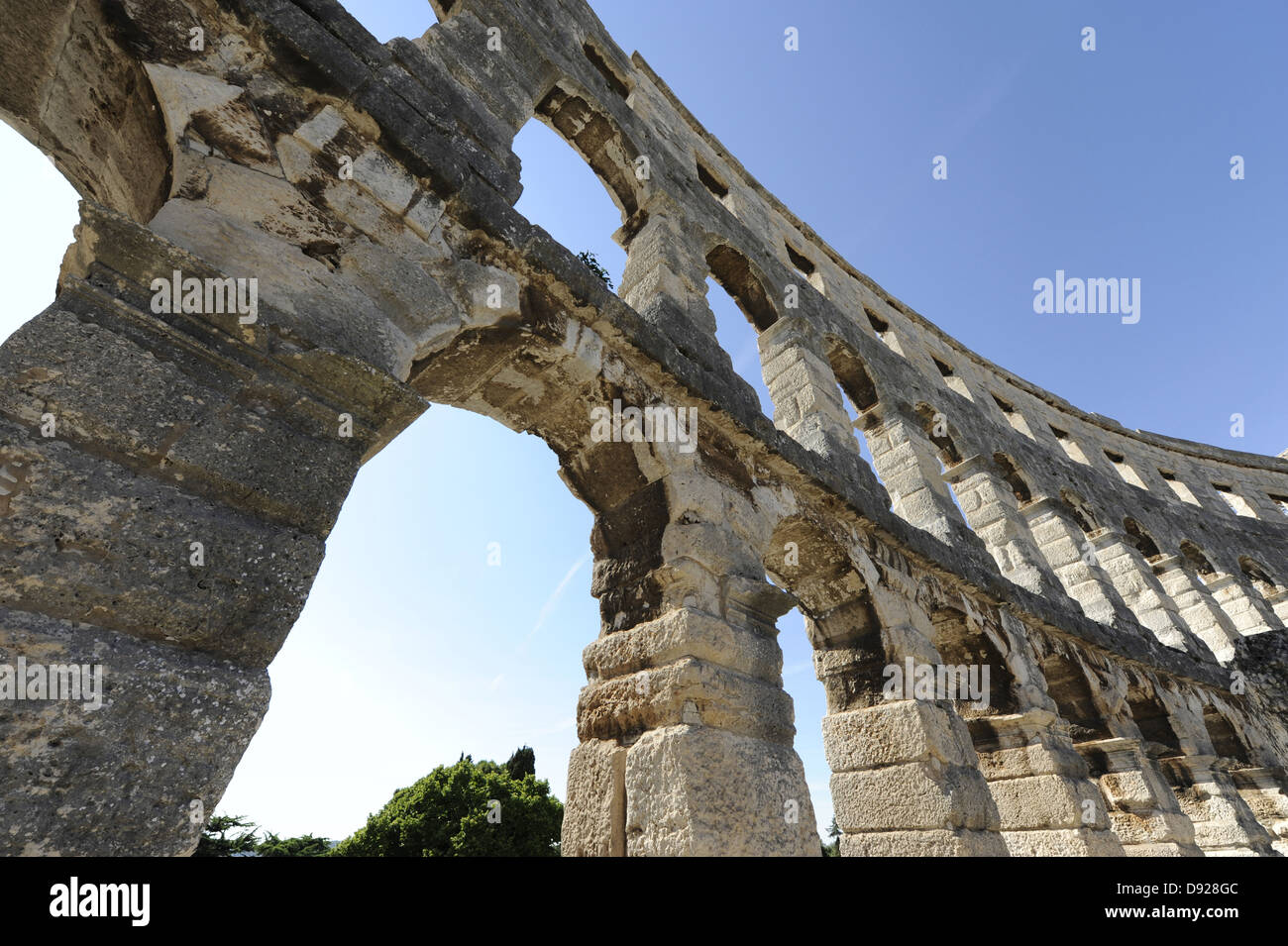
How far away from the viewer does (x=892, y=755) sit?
423cm

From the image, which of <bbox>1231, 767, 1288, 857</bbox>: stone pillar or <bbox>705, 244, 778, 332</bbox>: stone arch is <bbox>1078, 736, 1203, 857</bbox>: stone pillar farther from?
<bbox>705, 244, 778, 332</bbox>: stone arch

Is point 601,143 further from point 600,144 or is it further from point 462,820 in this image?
point 462,820

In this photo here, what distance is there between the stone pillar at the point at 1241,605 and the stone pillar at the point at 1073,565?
14.7ft

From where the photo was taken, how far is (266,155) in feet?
8.60

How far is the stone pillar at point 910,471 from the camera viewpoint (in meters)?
6.84

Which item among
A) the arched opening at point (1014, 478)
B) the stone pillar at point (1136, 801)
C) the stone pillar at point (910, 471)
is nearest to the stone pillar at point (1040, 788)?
the stone pillar at point (1136, 801)

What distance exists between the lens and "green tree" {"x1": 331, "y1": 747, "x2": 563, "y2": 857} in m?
16.4

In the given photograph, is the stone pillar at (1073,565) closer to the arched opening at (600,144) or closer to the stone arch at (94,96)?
the arched opening at (600,144)

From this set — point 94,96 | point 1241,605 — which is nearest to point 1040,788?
point 94,96

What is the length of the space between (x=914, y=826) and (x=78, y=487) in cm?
436

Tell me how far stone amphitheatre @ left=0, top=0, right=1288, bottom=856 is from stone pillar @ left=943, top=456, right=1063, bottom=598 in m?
0.12

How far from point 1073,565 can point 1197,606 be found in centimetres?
361
